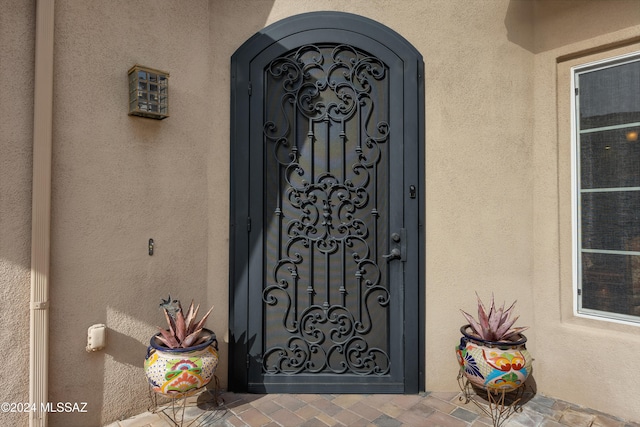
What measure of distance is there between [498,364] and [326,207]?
1.65 metres

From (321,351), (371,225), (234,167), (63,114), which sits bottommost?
(321,351)

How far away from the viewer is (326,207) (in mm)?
3027

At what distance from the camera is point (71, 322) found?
2.41 m

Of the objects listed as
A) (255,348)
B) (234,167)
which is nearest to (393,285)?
(255,348)

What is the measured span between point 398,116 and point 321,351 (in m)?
1.97

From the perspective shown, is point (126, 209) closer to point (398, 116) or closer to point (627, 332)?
point (398, 116)

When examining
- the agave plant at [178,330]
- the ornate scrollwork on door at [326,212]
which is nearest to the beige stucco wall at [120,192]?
the agave plant at [178,330]

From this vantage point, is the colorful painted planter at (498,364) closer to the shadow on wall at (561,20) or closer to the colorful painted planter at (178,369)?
the colorful painted planter at (178,369)

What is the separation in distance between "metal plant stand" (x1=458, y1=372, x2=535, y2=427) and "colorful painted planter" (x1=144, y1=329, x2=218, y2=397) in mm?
1934

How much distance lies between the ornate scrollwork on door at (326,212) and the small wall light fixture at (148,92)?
2.54 feet

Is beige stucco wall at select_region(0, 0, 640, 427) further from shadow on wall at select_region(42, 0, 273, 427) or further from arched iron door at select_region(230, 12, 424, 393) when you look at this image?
arched iron door at select_region(230, 12, 424, 393)

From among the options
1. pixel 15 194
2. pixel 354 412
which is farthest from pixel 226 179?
pixel 354 412

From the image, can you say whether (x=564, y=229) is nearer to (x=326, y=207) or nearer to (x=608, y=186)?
→ (x=608, y=186)

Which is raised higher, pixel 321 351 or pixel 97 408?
pixel 321 351
